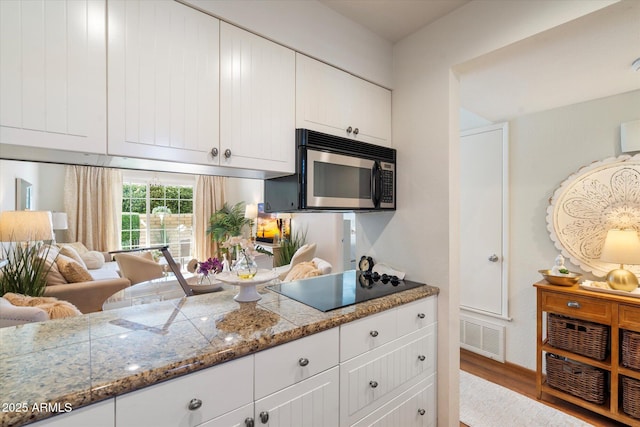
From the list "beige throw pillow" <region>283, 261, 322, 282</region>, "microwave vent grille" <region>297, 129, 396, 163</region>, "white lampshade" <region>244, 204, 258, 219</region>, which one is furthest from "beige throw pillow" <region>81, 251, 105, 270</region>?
"microwave vent grille" <region>297, 129, 396, 163</region>

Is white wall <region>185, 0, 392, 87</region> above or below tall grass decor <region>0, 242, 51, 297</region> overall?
above

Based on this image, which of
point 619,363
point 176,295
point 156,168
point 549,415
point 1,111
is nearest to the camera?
point 1,111

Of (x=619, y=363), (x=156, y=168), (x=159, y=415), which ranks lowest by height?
(x=619, y=363)

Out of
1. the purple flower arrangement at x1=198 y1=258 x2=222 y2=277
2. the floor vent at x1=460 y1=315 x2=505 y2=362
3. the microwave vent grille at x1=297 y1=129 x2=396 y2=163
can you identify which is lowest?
the floor vent at x1=460 y1=315 x2=505 y2=362

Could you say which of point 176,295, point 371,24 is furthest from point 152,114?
point 371,24

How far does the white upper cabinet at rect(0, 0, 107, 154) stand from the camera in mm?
902

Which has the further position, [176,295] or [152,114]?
[176,295]

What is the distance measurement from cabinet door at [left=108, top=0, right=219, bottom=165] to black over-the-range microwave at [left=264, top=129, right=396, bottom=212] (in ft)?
1.44

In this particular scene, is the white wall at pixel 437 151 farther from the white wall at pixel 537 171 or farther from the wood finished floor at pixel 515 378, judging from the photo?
the white wall at pixel 537 171

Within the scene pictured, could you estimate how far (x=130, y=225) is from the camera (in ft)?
20.7

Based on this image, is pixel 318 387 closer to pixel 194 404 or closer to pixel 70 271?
pixel 194 404

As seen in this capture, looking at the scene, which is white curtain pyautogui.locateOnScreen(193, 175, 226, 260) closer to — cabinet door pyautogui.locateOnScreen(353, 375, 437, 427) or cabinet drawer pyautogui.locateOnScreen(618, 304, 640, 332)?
cabinet door pyautogui.locateOnScreen(353, 375, 437, 427)

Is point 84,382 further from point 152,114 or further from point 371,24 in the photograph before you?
point 371,24

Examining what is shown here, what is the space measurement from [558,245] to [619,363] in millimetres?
882
